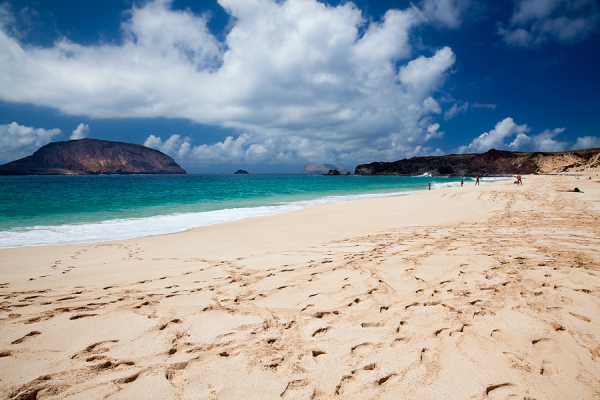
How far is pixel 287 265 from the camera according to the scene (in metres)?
5.47

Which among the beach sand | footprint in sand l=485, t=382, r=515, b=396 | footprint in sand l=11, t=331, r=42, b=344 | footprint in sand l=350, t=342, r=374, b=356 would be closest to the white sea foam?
the beach sand

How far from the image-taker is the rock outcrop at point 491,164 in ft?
292

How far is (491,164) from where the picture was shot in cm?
12300

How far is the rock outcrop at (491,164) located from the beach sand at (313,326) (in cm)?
10762

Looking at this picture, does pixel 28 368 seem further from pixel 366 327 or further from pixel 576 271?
pixel 576 271

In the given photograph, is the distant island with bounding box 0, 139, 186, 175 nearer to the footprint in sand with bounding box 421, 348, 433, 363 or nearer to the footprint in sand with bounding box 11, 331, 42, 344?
the footprint in sand with bounding box 11, 331, 42, 344

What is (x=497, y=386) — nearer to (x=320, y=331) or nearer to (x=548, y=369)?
(x=548, y=369)

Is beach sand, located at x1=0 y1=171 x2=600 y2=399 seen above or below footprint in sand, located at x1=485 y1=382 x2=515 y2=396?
above

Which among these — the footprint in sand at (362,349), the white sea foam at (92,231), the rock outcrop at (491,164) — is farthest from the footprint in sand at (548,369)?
the rock outcrop at (491,164)

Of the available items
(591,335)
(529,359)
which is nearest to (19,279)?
(529,359)

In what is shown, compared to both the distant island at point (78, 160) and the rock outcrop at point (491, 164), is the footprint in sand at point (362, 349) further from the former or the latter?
the distant island at point (78, 160)

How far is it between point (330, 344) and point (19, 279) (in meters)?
6.21

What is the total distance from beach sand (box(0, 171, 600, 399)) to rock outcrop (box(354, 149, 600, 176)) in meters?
108

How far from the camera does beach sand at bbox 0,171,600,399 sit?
2.17 m
